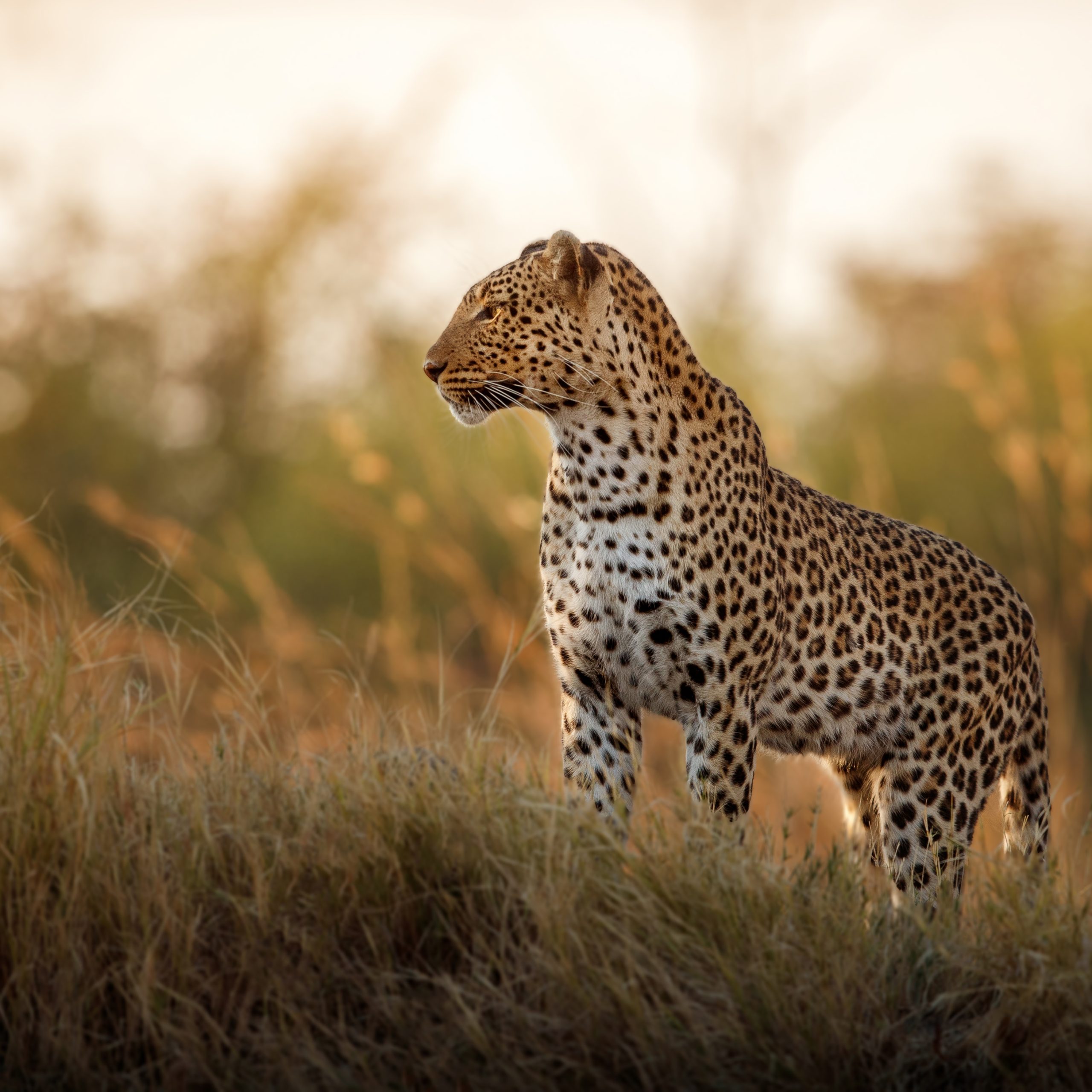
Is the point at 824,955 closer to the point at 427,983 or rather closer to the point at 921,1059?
the point at 921,1059

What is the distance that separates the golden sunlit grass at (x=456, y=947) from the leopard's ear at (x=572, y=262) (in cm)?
176

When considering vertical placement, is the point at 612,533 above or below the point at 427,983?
above

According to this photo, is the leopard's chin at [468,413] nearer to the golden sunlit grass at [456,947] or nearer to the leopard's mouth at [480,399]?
the leopard's mouth at [480,399]

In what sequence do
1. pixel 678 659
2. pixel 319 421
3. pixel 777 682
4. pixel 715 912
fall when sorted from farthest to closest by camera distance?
1. pixel 319 421
2. pixel 777 682
3. pixel 678 659
4. pixel 715 912

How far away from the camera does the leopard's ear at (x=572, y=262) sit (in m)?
5.25

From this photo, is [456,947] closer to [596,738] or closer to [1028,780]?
[596,738]

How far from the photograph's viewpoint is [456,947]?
3.99m

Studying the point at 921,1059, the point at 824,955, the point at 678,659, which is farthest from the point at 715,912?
the point at 678,659

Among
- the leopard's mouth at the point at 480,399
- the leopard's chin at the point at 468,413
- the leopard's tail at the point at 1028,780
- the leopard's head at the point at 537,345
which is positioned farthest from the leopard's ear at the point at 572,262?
the leopard's tail at the point at 1028,780

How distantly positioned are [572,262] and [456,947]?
94.7 inches

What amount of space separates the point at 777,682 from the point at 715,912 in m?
1.80

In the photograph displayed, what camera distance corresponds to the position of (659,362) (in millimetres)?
5477

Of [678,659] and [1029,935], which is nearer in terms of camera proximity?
[1029,935]

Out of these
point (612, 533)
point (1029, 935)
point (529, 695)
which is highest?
point (612, 533)
